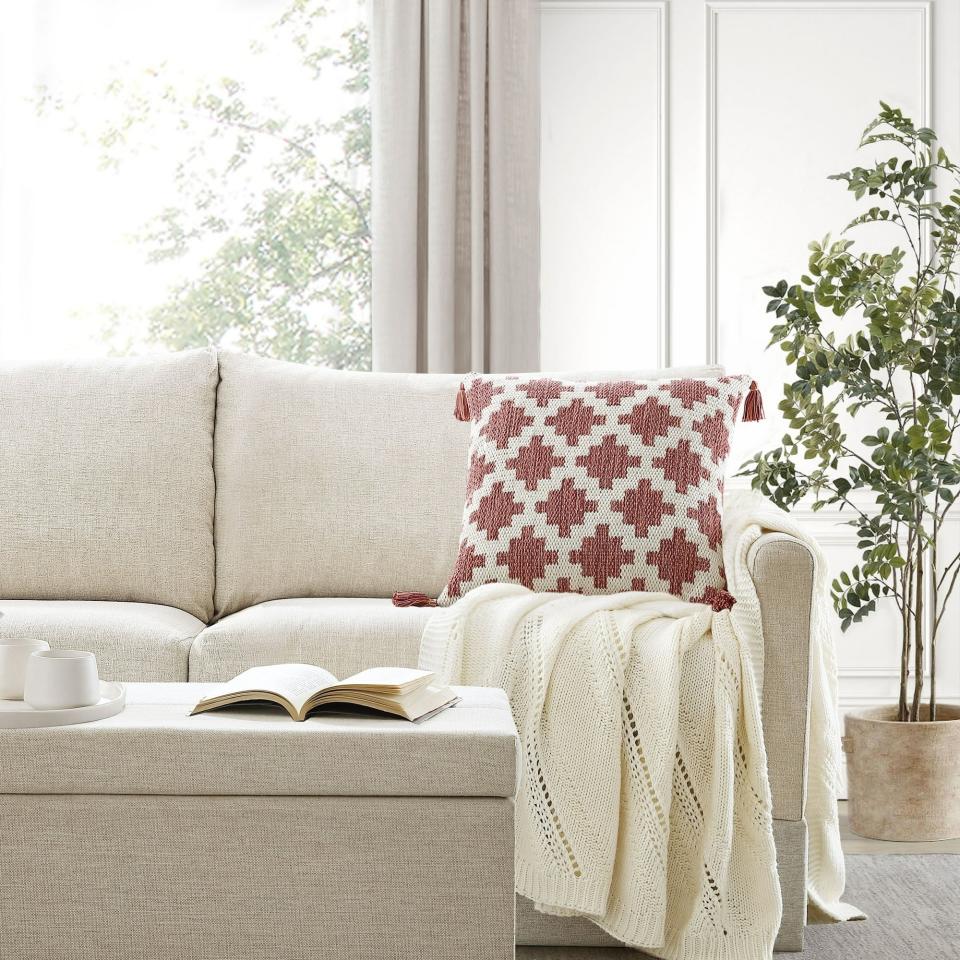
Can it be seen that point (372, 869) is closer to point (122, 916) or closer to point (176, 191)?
point (122, 916)

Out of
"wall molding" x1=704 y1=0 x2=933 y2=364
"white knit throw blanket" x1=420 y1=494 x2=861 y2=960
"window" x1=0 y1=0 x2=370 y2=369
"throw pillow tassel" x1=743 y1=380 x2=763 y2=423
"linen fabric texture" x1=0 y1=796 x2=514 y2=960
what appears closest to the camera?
"linen fabric texture" x1=0 y1=796 x2=514 y2=960

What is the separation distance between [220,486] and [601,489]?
2.91ft

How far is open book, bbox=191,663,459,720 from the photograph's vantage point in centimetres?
124

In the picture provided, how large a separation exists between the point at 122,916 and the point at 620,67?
3.07m

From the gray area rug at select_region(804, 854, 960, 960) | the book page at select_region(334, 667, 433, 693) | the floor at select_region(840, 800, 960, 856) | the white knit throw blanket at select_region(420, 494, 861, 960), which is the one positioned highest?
the book page at select_region(334, 667, 433, 693)

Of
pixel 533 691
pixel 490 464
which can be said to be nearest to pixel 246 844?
pixel 533 691

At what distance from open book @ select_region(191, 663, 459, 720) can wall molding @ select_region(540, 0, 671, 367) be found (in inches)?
94.3

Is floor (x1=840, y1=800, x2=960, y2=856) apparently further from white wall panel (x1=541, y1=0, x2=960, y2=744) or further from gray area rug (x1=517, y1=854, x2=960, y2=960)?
white wall panel (x1=541, y1=0, x2=960, y2=744)

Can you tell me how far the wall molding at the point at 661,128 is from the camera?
351 centimetres

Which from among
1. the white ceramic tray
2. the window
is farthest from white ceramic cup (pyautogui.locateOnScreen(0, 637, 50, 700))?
the window

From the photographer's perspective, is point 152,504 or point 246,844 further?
point 152,504

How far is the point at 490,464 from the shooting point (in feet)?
7.12

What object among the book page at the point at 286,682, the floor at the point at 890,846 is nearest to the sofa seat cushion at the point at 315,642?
the book page at the point at 286,682

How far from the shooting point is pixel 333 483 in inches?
94.9
